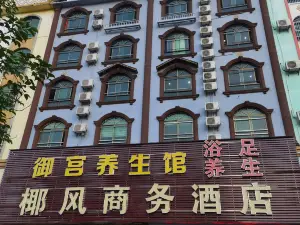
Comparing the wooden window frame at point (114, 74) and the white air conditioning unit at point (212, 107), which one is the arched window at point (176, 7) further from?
the white air conditioning unit at point (212, 107)

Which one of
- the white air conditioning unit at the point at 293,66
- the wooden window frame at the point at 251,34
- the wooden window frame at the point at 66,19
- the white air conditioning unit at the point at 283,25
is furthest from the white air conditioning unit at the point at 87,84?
the white air conditioning unit at the point at 283,25

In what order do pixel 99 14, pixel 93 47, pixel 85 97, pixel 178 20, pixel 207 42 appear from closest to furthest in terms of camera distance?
pixel 85 97 → pixel 207 42 → pixel 93 47 → pixel 178 20 → pixel 99 14

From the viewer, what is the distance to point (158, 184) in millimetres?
9820

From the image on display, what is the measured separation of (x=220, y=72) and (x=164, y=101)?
2384mm

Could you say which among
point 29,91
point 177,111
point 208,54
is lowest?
point 177,111

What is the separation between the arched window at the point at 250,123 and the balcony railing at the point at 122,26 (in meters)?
6.08

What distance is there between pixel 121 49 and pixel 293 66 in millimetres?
6882

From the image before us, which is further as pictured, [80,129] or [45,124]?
[45,124]

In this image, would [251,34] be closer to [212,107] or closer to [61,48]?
[212,107]

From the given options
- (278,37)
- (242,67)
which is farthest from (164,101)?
(278,37)

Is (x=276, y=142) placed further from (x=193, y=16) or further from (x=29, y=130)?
(x=29, y=130)

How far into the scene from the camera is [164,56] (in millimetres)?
13094

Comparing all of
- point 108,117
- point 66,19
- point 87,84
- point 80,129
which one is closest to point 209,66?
point 108,117

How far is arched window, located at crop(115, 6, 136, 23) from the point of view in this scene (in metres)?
14.9
